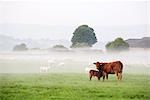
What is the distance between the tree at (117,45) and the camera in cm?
217

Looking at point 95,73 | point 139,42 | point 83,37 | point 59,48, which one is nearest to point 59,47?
point 59,48

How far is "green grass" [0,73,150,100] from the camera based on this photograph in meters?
2.11

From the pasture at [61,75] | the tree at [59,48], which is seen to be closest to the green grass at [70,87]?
the pasture at [61,75]

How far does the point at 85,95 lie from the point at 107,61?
0.24m

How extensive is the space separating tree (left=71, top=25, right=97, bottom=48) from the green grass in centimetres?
19

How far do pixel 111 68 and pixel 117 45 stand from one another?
14 cm

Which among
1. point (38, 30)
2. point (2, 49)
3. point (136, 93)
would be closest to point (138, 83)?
point (136, 93)

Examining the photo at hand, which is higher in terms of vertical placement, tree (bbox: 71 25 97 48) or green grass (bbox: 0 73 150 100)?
tree (bbox: 71 25 97 48)

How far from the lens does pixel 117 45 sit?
7.14 ft

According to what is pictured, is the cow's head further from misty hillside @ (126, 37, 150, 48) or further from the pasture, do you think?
misty hillside @ (126, 37, 150, 48)

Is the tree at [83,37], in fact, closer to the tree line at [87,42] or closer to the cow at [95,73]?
the tree line at [87,42]

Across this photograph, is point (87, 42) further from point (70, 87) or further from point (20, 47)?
point (20, 47)

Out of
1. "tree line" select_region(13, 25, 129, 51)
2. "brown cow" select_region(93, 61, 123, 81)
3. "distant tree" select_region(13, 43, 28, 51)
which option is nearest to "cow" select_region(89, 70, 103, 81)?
"brown cow" select_region(93, 61, 123, 81)

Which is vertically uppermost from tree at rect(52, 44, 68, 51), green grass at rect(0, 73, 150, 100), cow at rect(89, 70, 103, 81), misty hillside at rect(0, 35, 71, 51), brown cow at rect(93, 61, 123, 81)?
misty hillside at rect(0, 35, 71, 51)
